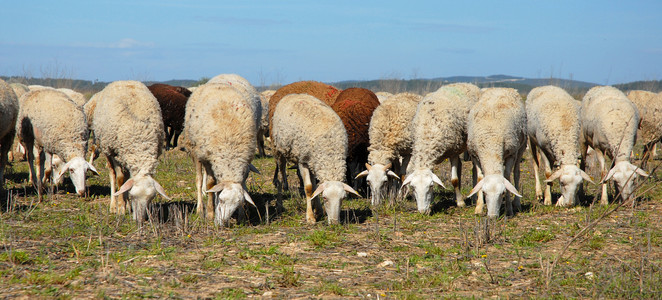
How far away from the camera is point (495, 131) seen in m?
8.61

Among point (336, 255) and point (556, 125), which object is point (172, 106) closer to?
point (556, 125)

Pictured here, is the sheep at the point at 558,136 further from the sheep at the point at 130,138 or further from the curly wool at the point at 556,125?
the sheep at the point at 130,138

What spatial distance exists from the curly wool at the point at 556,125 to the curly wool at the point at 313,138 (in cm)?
352

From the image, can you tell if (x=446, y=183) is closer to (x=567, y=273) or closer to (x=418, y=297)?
(x=567, y=273)

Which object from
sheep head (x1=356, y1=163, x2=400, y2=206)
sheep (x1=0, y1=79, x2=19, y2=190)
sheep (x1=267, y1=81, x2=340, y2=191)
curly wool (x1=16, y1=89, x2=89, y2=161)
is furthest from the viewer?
sheep (x1=267, y1=81, x2=340, y2=191)

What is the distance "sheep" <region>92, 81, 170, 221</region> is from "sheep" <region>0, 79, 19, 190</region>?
6.45ft

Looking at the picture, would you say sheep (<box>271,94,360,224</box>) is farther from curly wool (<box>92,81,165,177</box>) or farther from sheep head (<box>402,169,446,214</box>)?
curly wool (<box>92,81,165,177</box>)

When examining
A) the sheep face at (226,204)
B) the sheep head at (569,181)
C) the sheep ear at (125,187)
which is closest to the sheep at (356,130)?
the sheep face at (226,204)

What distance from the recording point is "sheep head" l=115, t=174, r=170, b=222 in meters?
7.57

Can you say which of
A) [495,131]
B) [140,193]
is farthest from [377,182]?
[140,193]

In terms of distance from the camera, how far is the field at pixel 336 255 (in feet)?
16.6

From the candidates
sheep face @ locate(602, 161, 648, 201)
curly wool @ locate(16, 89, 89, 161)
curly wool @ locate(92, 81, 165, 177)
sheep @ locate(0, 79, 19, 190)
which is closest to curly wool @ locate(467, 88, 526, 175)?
sheep face @ locate(602, 161, 648, 201)

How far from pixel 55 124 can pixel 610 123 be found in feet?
30.0

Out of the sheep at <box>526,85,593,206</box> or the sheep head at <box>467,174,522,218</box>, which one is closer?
the sheep head at <box>467,174,522,218</box>
